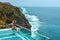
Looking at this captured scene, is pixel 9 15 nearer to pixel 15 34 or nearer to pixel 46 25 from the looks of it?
pixel 15 34

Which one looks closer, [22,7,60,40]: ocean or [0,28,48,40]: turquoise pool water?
[0,28,48,40]: turquoise pool water

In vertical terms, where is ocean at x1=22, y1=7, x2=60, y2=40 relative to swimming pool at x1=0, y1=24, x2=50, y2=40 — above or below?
→ below

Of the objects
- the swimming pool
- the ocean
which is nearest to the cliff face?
the swimming pool

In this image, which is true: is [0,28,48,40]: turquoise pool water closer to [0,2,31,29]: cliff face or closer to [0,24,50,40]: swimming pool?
[0,24,50,40]: swimming pool

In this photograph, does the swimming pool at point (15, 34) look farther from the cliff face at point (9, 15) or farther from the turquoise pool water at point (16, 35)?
the cliff face at point (9, 15)

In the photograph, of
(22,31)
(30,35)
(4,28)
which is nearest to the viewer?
(30,35)

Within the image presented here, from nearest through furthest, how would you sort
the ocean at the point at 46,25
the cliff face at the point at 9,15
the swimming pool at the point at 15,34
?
the swimming pool at the point at 15,34, the cliff face at the point at 9,15, the ocean at the point at 46,25

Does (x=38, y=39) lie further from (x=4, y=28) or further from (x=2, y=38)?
(x=4, y=28)

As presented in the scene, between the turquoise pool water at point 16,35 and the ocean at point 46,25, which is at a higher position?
the turquoise pool water at point 16,35

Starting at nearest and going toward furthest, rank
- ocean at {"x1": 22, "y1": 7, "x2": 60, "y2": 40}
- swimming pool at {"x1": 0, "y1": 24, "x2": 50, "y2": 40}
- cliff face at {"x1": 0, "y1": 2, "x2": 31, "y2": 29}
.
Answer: swimming pool at {"x1": 0, "y1": 24, "x2": 50, "y2": 40}
cliff face at {"x1": 0, "y1": 2, "x2": 31, "y2": 29}
ocean at {"x1": 22, "y1": 7, "x2": 60, "y2": 40}

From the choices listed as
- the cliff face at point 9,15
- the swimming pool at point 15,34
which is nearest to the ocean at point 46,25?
the cliff face at point 9,15

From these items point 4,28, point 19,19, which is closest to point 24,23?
point 19,19
